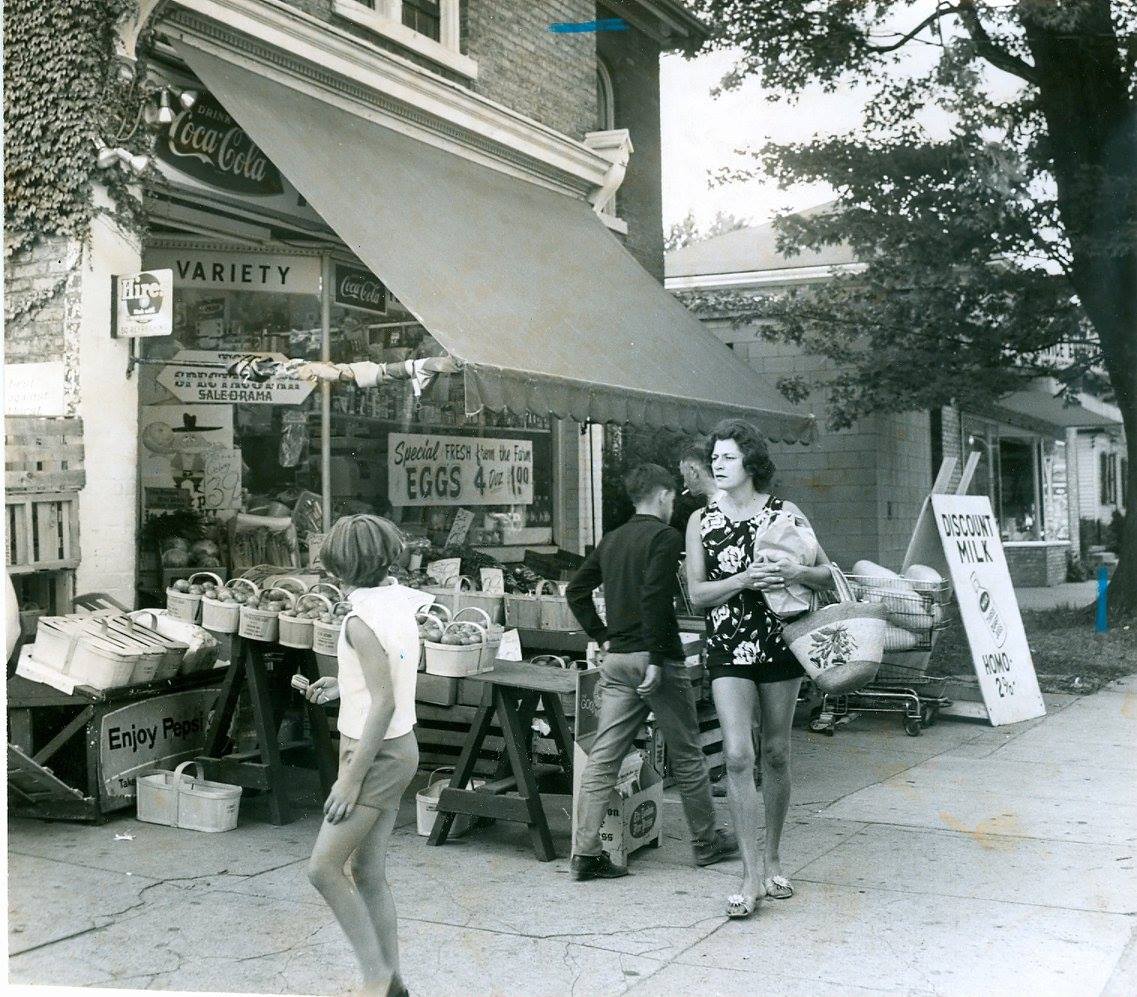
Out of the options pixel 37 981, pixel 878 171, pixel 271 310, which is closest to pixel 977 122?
pixel 878 171

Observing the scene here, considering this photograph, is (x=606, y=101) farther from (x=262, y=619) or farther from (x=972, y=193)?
(x=262, y=619)

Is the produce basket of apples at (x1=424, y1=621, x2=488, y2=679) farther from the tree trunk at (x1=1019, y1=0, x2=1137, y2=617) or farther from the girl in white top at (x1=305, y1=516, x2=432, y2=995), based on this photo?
the tree trunk at (x1=1019, y1=0, x2=1137, y2=617)

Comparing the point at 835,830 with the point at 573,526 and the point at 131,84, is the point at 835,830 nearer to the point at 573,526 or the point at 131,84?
the point at 131,84

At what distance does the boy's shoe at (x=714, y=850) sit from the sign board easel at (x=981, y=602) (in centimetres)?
403

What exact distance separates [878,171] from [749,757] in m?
10.6

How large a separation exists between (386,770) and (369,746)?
0.13m

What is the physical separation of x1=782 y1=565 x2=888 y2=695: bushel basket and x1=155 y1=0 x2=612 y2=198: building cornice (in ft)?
17.7

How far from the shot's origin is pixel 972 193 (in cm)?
1373

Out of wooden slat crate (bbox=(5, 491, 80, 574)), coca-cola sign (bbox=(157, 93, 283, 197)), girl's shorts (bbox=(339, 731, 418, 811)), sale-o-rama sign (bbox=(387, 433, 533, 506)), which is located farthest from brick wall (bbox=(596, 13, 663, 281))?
girl's shorts (bbox=(339, 731, 418, 811))

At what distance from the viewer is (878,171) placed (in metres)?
14.2

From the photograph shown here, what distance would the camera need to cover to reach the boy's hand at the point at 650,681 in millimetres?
5434

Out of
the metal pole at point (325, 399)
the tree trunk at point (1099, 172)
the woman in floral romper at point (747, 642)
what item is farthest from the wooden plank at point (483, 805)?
the tree trunk at point (1099, 172)

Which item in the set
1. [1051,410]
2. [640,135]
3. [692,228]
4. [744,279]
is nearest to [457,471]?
[640,135]

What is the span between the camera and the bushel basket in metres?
4.98
